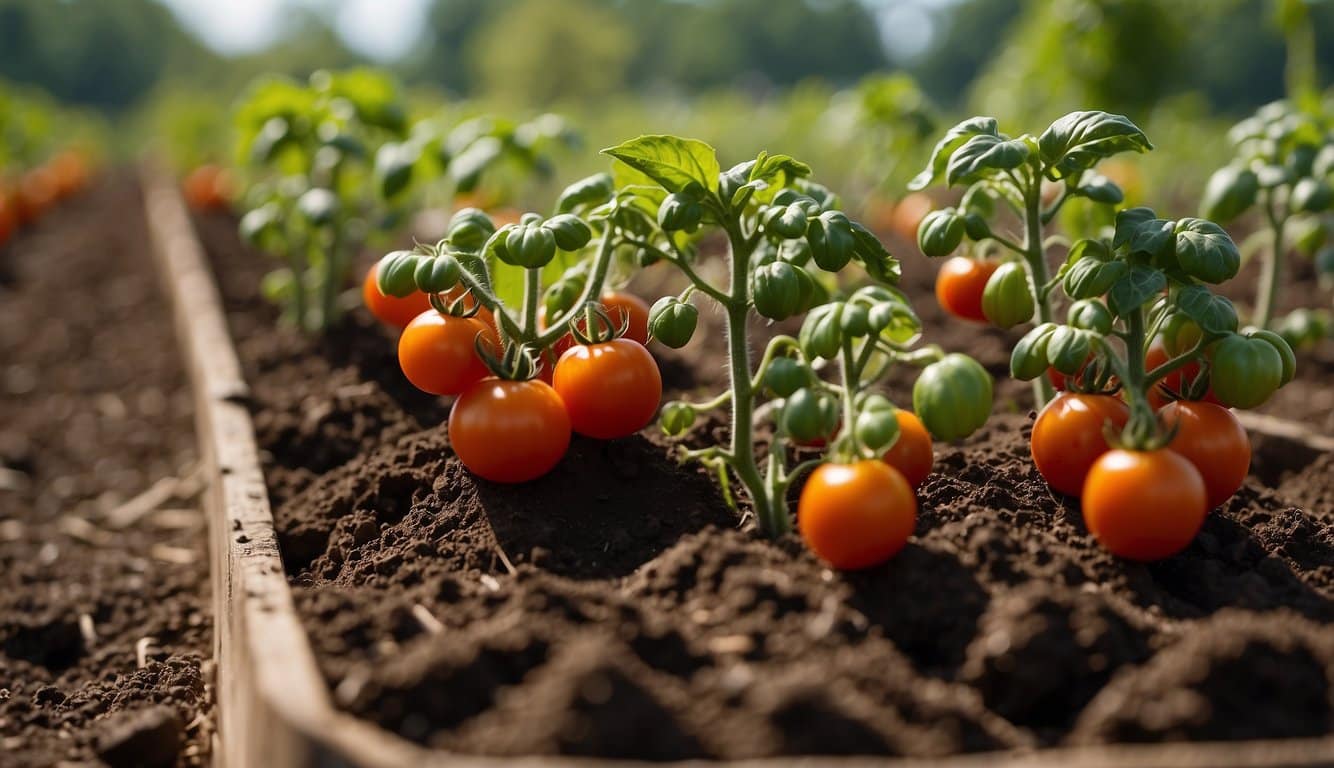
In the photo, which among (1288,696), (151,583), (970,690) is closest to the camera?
(1288,696)

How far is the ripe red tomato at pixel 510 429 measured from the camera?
84.8 inches

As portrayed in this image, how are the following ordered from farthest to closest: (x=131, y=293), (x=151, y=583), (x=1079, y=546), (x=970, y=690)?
(x=131, y=293) < (x=151, y=583) < (x=1079, y=546) < (x=970, y=690)

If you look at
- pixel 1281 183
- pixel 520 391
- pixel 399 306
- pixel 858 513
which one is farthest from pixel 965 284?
pixel 399 306

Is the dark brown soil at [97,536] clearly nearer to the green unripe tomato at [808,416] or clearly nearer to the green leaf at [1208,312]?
the green unripe tomato at [808,416]

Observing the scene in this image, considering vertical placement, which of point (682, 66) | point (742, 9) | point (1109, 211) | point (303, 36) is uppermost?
point (742, 9)

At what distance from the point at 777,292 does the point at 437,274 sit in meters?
0.65

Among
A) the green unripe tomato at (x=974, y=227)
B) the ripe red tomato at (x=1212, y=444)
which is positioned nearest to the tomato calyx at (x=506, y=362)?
the green unripe tomato at (x=974, y=227)

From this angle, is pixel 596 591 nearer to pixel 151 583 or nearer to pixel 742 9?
pixel 151 583

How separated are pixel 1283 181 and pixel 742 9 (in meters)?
75.7

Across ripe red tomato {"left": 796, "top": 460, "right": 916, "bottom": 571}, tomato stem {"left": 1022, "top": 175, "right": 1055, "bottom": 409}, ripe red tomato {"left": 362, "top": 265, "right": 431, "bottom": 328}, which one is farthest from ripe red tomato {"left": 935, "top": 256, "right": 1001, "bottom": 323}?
ripe red tomato {"left": 362, "top": 265, "right": 431, "bottom": 328}

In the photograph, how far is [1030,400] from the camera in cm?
330

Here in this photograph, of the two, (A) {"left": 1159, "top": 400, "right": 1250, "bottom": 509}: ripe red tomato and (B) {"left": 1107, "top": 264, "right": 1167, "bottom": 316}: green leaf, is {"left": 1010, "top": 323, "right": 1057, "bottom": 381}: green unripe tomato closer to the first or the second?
(B) {"left": 1107, "top": 264, "right": 1167, "bottom": 316}: green leaf

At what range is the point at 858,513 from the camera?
1.79 m

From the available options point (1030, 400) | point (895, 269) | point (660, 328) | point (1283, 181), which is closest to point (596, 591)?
point (660, 328)
